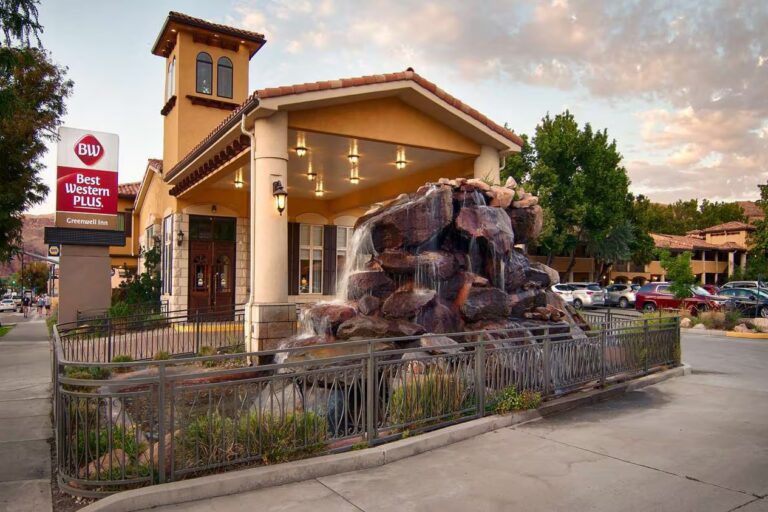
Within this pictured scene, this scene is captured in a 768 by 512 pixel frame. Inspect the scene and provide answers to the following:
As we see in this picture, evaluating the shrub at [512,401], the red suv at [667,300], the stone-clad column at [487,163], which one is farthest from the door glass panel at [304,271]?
the red suv at [667,300]

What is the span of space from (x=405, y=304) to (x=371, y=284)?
3.01 ft

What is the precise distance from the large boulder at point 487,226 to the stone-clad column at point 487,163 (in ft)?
11.8

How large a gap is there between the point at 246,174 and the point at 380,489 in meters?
13.1

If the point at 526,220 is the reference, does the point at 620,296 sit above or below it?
below

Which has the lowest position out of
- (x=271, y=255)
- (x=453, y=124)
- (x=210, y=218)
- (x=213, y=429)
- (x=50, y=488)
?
(x=50, y=488)

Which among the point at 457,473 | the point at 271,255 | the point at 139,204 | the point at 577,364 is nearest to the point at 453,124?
the point at 271,255

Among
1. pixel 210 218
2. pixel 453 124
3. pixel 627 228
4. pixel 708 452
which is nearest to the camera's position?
pixel 708 452

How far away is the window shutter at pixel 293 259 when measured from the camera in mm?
20656

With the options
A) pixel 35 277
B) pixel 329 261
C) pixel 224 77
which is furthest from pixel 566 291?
pixel 35 277

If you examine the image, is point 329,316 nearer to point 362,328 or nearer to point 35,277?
point 362,328

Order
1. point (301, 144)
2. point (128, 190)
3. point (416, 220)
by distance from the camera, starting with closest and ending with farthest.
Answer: point (416, 220) → point (301, 144) → point (128, 190)

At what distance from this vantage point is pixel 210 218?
734 inches

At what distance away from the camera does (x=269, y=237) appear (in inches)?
448

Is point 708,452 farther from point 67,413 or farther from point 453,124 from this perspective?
point 453,124
